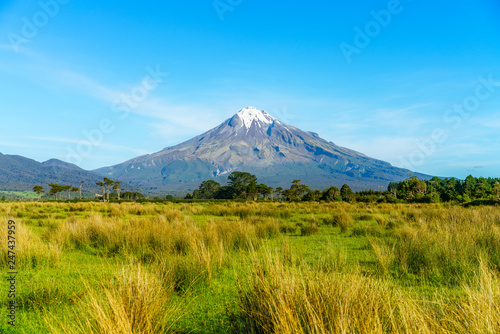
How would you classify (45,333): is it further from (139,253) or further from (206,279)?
(139,253)

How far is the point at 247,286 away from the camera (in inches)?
141

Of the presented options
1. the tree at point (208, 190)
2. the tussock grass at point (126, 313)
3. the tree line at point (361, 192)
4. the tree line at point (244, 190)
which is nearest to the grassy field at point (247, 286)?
the tussock grass at point (126, 313)

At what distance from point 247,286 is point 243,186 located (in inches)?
3211

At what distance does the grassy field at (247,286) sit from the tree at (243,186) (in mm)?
Answer: 69203

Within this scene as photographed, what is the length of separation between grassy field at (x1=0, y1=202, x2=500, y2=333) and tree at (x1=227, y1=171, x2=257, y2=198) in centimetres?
6920

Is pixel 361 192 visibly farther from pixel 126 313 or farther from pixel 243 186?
pixel 126 313

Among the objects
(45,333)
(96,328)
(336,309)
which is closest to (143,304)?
(96,328)

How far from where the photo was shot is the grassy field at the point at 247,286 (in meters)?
2.32

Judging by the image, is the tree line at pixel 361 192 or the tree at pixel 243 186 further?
the tree at pixel 243 186

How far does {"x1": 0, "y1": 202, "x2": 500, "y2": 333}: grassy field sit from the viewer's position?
7.63 ft

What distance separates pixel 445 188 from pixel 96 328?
306 ft

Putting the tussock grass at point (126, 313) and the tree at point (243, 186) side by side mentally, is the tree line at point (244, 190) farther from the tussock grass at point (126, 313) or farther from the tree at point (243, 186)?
the tussock grass at point (126, 313)

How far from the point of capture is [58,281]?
4199mm

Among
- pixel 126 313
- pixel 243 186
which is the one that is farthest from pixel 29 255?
pixel 243 186
